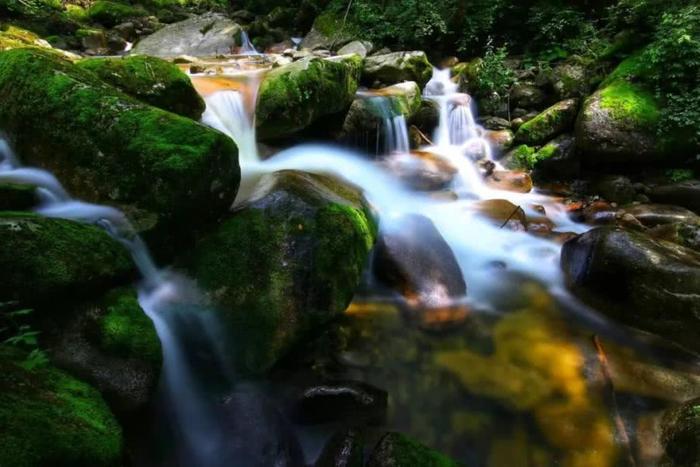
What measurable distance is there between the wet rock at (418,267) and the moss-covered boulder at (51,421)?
135 inches

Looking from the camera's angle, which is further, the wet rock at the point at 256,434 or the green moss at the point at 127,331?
the wet rock at the point at 256,434

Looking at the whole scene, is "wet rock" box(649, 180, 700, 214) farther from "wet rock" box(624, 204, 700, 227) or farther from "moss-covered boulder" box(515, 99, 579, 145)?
"moss-covered boulder" box(515, 99, 579, 145)

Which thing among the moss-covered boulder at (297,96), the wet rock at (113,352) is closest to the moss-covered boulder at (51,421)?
the wet rock at (113,352)

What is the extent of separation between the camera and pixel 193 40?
14.0 metres

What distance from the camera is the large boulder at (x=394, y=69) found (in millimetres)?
9852

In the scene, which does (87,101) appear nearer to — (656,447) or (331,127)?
(331,127)

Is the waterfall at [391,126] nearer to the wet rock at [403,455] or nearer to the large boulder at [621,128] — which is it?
the large boulder at [621,128]

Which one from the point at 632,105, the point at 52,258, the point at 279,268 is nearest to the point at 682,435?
the point at 279,268

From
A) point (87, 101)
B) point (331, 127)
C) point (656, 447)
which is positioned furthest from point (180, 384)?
point (331, 127)

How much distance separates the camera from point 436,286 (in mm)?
5426

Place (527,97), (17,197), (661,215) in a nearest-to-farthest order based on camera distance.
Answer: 1. (17,197)
2. (661,215)
3. (527,97)

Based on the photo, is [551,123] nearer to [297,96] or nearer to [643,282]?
[643,282]

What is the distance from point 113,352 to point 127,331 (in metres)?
0.17

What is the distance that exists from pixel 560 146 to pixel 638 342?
205 inches
